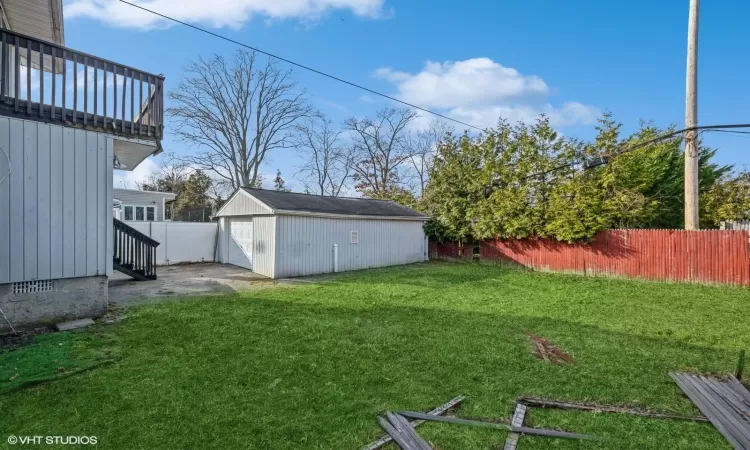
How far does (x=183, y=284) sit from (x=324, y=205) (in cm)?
488

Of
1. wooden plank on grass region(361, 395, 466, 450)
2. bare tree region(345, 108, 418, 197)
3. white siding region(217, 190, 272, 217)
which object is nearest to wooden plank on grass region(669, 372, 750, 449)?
wooden plank on grass region(361, 395, 466, 450)

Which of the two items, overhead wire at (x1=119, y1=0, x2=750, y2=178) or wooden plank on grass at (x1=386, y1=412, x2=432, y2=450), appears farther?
overhead wire at (x1=119, y1=0, x2=750, y2=178)

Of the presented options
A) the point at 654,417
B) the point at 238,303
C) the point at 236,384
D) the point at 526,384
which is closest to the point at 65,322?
the point at 238,303

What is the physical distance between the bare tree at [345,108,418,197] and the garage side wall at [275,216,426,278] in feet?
40.6

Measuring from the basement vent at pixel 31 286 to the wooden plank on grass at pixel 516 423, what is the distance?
6300 mm

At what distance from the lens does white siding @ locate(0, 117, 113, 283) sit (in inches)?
190

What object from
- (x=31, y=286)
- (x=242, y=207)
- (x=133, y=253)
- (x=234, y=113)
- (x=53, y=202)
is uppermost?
(x=234, y=113)

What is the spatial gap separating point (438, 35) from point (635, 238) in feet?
28.6

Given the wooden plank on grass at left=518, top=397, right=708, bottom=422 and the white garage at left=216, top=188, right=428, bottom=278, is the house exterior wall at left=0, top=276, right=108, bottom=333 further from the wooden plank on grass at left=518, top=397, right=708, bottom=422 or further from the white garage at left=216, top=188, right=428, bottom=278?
the wooden plank on grass at left=518, top=397, right=708, bottom=422

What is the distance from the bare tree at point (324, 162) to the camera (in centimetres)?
2634

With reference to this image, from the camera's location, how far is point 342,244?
39.1ft

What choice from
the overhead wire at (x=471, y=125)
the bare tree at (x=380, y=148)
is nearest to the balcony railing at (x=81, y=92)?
the overhead wire at (x=471, y=125)

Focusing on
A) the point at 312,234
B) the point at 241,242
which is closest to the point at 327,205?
the point at 312,234

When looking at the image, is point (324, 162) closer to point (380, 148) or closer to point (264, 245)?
point (380, 148)
